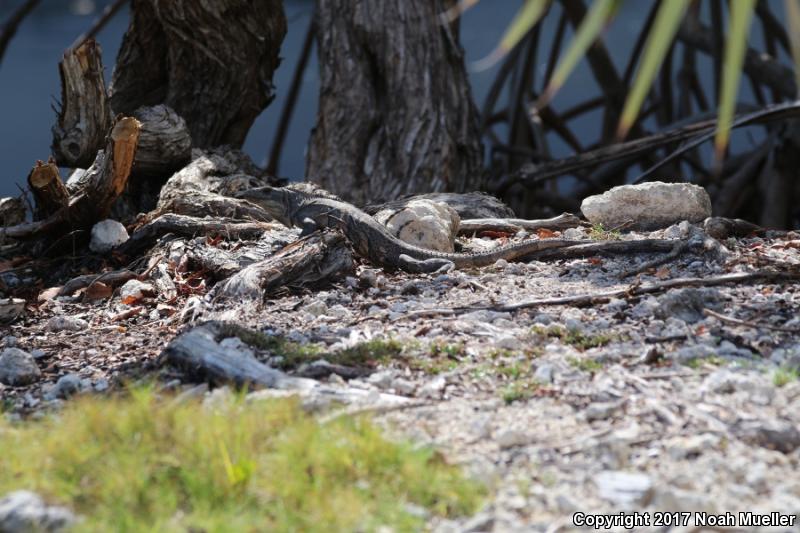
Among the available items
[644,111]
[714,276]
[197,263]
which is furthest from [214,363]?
[644,111]

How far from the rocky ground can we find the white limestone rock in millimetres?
404

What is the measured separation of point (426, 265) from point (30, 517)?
9.60 ft

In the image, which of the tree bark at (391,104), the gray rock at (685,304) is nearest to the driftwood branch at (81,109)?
the tree bark at (391,104)

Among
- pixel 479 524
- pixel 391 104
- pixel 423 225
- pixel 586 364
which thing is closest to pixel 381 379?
pixel 586 364

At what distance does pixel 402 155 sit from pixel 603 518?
5.65m

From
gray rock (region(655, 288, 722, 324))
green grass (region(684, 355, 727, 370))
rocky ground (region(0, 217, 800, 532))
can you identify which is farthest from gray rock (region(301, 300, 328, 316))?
green grass (region(684, 355, 727, 370))

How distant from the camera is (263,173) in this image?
7.32 metres

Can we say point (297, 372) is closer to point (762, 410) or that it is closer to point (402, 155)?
point (762, 410)

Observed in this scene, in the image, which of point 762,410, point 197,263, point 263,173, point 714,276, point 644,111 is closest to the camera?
point 762,410

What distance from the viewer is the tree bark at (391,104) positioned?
295 inches

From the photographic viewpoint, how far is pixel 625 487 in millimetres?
2209

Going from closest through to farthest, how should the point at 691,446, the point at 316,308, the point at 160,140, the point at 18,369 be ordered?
1. the point at 691,446
2. the point at 18,369
3. the point at 316,308
4. the point at 160,140

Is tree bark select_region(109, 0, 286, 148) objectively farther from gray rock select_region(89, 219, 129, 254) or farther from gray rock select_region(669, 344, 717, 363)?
gray rock select_region(669, 344, 717, 363)

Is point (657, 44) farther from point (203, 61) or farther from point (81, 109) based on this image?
point (203, 61)
